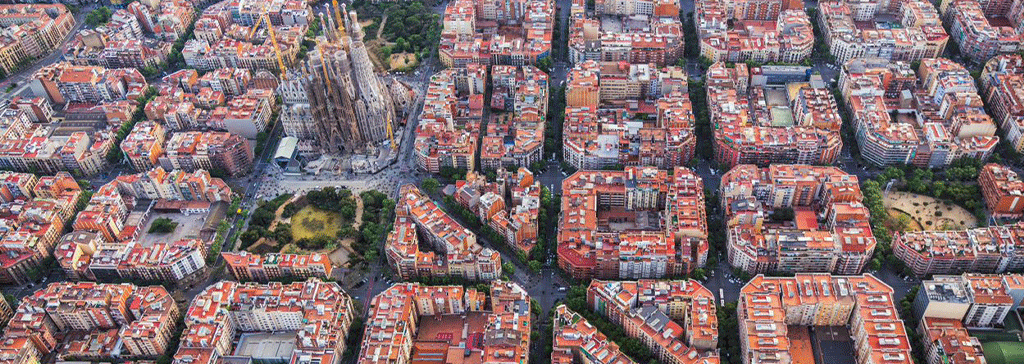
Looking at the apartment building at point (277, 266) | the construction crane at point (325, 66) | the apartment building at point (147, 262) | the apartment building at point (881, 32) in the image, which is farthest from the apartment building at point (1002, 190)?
the apartment building at point (147, 262)

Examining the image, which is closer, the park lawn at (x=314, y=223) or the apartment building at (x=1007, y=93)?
the park lawn at (x=314, y=223)

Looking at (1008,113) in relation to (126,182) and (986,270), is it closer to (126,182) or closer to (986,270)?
(986,270)

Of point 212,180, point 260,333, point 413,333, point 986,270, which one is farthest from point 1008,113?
point 212,180

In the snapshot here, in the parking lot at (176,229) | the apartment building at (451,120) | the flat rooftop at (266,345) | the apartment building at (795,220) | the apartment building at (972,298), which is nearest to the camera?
the apartment building at (972,298)

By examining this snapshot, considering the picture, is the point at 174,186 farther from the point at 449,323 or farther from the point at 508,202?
the point at 508,202

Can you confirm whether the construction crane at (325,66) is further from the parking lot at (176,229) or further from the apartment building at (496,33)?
the apartment building at (496,33)

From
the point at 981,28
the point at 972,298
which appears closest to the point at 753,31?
the point at 981,28
